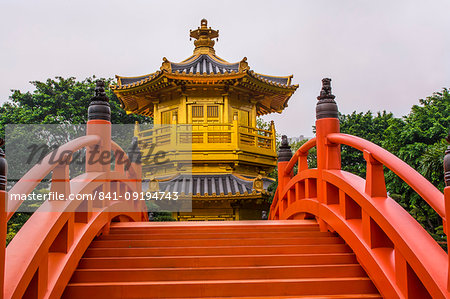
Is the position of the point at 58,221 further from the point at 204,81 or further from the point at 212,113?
the point at 212,113

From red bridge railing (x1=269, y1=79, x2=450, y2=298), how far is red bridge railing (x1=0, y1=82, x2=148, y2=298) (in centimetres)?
234

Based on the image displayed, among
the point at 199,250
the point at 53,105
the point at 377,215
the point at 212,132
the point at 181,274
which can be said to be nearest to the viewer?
the point at 377,215

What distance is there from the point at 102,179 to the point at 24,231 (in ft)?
5.20

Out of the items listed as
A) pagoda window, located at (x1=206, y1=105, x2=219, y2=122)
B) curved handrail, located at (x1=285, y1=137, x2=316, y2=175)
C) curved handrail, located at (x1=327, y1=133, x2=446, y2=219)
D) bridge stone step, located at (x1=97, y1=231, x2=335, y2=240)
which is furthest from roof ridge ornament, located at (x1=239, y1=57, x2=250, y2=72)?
curved handrail, located at (x1=327, y1=133, x2=446, y2=219)

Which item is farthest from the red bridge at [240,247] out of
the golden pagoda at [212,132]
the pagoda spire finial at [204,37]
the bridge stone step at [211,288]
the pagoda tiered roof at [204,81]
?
the pagoda spire finial at [204,37]

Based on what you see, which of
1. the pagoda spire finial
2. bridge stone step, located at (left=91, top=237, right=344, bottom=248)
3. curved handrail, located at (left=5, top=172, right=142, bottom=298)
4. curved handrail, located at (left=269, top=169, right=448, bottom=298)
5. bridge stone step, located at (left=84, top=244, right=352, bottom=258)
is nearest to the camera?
curved handrail, located at (left=5, top=172, right=142, bottom=298)

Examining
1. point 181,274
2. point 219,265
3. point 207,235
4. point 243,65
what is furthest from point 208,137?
point 181,274

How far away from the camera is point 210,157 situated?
12.6 meters

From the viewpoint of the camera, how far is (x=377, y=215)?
10.5 ft

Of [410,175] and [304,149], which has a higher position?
[304,149]

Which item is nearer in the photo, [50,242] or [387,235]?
[50,242]

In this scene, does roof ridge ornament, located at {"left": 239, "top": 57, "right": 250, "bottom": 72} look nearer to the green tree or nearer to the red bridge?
the red bridge

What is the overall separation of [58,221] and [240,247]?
5.34ft

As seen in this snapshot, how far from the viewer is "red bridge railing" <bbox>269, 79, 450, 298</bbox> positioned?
2.61m
